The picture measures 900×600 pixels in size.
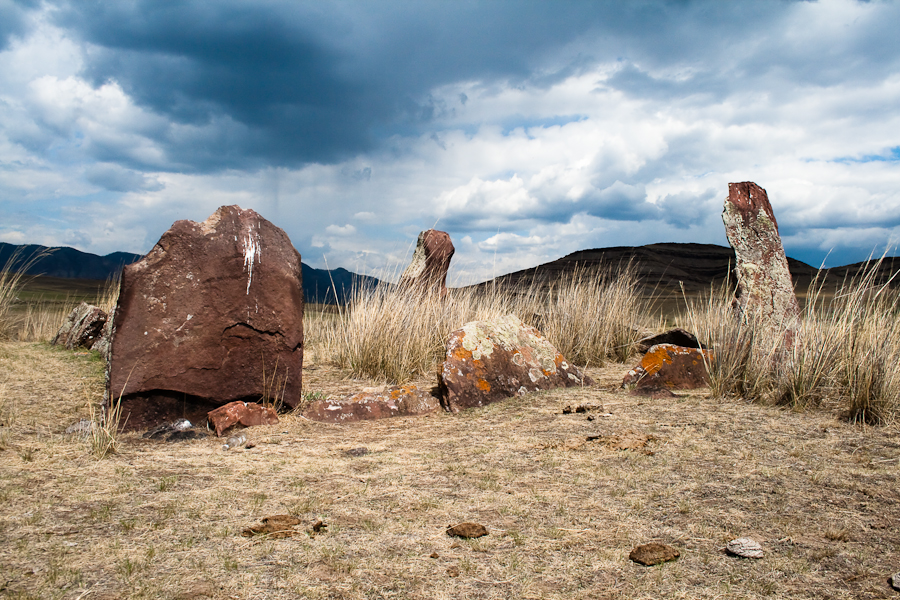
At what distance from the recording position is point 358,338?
253 inches

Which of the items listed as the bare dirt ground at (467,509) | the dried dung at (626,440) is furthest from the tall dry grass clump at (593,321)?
the dried dung at (626,440)

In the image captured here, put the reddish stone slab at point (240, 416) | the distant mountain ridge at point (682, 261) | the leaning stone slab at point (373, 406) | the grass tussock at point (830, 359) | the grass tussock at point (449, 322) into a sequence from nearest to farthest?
the grass tussock at point (830, 359)
the reddish stone slab at point (240, 416)
the leaning stone slab at point (373, 406)
the grass tussock at point (449, 322)
the distant mountain ridge at point (682, 261)

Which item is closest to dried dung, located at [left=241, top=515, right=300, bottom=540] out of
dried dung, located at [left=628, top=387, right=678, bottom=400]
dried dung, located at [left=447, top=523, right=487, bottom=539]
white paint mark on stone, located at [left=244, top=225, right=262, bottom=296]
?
dried dung, located at [left=447, top=523, right=487, bottom=539]

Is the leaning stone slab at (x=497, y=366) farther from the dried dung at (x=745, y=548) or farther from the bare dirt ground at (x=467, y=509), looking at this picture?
the dried dung at (x=745, y=548)

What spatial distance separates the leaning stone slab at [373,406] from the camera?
15.0 ft

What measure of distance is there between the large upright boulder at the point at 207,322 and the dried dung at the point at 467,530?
268 centimetres

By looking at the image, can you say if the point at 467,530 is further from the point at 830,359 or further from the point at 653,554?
the point at 830,359

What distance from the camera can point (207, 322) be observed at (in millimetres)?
4273

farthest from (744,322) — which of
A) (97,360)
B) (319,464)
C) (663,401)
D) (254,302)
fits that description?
(97,360)

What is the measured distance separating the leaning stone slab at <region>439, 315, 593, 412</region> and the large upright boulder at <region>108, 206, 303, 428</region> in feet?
4.37

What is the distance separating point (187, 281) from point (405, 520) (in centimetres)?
277

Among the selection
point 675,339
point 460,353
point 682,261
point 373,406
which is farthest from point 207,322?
point 682,261

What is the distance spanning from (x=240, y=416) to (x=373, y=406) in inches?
40.9

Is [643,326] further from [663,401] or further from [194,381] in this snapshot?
[194,381]
